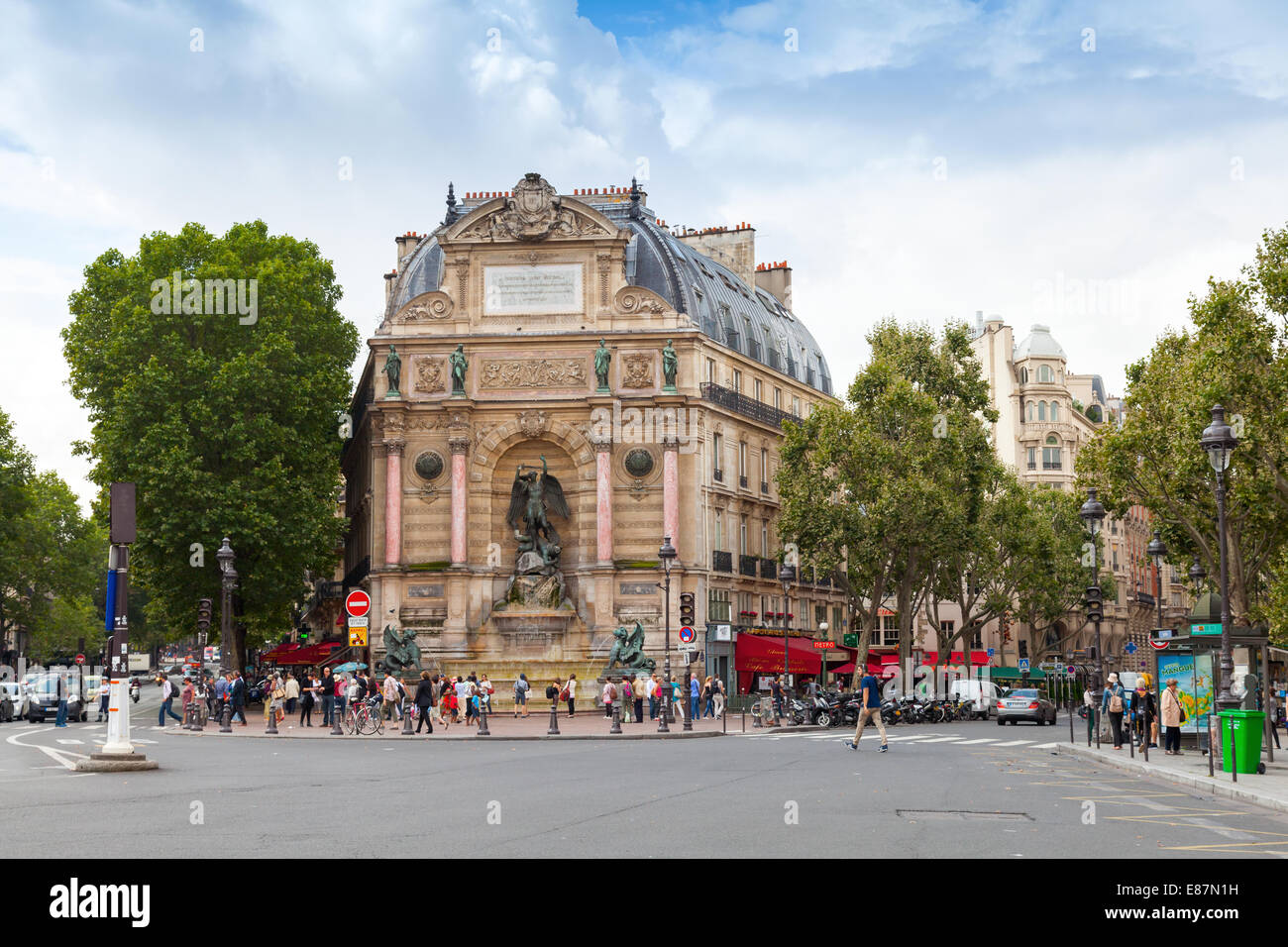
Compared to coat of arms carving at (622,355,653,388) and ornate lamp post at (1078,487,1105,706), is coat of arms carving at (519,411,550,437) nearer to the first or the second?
coat of arms carving at (622,355,653,388)

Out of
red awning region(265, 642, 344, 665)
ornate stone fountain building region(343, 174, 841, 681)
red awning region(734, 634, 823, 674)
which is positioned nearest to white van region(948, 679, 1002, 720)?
red awning region(734, 634, 823, 674)

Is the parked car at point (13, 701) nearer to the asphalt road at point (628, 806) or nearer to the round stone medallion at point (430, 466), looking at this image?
the round stone medallion at point (430, 466)

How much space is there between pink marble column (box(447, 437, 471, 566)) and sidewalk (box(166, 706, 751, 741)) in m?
6.10

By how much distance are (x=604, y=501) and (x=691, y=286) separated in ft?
33.2

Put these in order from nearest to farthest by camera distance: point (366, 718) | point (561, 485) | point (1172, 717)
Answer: point (1172, 717) → point (366, 718) → point (561, 485)

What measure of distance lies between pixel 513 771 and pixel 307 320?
3401 centimetres

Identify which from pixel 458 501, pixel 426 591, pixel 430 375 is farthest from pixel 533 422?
pixel 426 591

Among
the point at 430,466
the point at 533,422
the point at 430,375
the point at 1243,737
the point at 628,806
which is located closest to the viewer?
the point at 628,806

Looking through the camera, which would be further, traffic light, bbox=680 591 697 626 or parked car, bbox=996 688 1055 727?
parked car, bbox=996 688 1055 727

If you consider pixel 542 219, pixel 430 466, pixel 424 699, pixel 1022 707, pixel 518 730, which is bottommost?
pixel 1022 707

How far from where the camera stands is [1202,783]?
21.3 m

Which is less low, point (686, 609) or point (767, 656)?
point (686, 609)

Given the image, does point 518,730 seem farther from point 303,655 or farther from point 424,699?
point 303,655

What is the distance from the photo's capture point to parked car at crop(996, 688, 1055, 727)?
5112 cm
